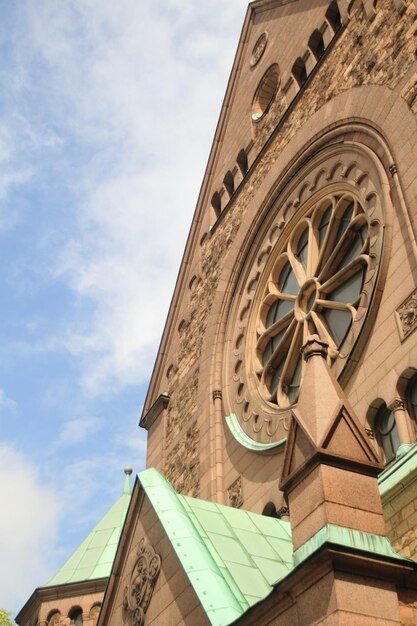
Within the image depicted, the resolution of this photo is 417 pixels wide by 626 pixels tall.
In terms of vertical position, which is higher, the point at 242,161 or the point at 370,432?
the point at 242,161

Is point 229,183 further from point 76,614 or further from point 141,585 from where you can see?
point 141,585

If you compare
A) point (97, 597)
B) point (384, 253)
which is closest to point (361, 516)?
point (384, 253)

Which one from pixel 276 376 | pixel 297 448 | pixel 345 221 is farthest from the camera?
pixel 276 376

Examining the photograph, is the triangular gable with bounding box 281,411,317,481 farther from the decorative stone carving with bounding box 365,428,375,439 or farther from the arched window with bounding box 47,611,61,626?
the arched window with bounding box 47,611,61,626

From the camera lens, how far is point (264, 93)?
65.6 ft

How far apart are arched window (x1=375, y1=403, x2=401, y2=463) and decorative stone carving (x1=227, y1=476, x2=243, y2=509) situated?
3.63 metres

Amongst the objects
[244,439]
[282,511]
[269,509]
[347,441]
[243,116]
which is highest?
[243,116]

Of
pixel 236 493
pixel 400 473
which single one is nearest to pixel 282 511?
pixel 236 493

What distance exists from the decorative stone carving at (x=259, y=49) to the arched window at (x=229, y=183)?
2.80 meters

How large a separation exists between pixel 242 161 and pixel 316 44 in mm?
3544

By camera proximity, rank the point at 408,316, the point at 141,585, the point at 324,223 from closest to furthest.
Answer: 1. the point at 141,585
2. the point at 408,316
3. the point at 324,223

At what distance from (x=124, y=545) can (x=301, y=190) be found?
25.2 feet

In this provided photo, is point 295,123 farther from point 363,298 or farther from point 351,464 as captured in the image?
point 351,464

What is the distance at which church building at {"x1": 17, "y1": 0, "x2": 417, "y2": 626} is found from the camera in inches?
290
